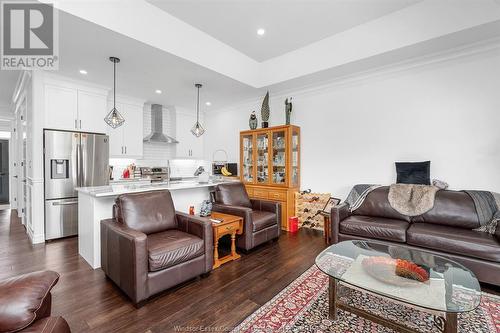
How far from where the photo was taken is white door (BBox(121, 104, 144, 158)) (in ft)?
17.1

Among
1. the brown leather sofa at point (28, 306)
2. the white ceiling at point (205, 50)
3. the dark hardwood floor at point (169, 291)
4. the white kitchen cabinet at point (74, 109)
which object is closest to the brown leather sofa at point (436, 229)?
the dark hardwood floor at point (169, 291)

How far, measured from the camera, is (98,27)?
2562mm

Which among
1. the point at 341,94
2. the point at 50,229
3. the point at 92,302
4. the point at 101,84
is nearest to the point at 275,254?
the point at 92,302

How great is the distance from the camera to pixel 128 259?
2.08 metres

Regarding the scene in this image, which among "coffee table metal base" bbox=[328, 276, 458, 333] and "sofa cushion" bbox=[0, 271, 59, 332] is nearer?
"sofa cushion" bbox=[0, 271, 59, 332]

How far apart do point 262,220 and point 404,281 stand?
193 cm

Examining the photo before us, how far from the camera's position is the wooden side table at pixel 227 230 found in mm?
2840

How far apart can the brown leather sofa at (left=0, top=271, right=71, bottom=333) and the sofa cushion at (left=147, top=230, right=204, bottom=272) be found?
36.1 inches

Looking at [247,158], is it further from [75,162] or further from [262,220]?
[75,162]

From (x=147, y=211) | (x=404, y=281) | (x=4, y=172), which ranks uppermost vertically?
(x=4, y=172)

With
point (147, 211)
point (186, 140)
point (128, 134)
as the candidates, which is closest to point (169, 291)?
point (147, 211)

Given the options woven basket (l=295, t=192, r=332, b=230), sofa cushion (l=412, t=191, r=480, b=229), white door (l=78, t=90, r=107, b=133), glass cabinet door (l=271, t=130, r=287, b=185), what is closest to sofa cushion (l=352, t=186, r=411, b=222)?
sofa cushion (l=412, t=191, r=480, b=229)

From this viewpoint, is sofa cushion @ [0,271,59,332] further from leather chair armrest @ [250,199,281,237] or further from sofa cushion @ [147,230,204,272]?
leather chair armrest @ [250,199,281,237]

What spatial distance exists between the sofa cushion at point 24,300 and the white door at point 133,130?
4440mm
